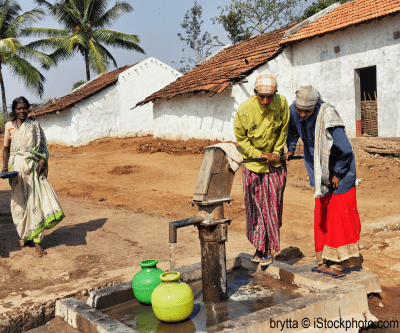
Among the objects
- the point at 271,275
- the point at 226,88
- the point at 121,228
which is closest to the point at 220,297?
the point at 271,275

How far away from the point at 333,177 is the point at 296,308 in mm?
1168

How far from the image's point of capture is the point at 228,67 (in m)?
14.0

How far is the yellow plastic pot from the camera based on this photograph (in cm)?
276

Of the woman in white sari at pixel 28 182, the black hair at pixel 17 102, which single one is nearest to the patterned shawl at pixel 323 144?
the woman in white sari at pixel 28 182

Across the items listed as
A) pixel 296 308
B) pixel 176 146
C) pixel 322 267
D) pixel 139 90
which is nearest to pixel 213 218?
pixel 296 308

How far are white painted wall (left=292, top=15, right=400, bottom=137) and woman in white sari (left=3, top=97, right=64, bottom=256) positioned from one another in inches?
357

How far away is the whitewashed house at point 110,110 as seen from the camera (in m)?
18.5

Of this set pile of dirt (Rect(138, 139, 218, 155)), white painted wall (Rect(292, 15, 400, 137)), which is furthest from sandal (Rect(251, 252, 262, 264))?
pile of dirt (Rect(138, 139, 218, 155))

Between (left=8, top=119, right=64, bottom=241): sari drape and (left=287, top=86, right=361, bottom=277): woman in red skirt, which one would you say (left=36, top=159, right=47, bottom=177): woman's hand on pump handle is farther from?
(left=287, top=86, right=361, bottom=277): woman in red skirt

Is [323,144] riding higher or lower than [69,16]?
lower

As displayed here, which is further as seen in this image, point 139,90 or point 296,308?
point 139,90

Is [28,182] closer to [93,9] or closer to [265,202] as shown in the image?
[265,202]

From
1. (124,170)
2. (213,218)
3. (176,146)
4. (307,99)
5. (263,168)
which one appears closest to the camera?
(213,218)

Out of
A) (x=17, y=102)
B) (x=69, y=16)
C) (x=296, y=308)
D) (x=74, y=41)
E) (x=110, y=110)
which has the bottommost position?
(x=296, y=308)
